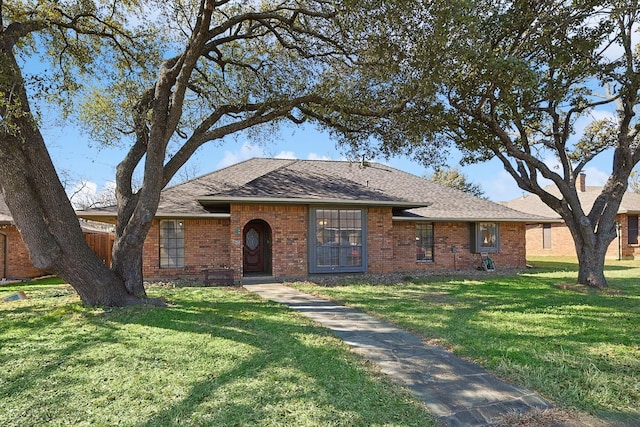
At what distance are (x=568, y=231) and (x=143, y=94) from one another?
25392 millimetres

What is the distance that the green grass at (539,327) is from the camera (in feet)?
13.5

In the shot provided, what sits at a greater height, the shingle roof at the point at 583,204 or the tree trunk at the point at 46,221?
the shingle roof at the point at 583,204

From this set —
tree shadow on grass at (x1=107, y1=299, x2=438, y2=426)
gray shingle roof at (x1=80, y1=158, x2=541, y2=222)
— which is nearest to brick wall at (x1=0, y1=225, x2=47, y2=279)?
gray shingle roof at (x1=80, y1=158, x2=541, y2=222)

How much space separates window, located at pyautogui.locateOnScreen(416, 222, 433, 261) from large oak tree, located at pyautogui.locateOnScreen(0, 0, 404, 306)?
7093 millimetres

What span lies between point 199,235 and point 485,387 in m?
11.3

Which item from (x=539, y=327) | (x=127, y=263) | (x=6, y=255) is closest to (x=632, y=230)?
(x=539, y=327)

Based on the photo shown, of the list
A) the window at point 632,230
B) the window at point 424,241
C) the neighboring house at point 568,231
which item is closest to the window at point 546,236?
the neighboring house at point 568,231

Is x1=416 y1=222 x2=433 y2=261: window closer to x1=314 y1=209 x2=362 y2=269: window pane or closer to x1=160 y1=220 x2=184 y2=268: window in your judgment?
x1=314 y1=209 x2=362 y2=269: window pane

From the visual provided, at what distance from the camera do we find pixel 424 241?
1625 centimetres

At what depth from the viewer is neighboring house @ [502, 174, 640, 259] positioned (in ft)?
75.8

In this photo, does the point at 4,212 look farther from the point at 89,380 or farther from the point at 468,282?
the point at 468,282

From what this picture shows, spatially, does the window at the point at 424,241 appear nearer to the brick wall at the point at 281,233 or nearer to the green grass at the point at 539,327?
the green grass at the point at 539,327

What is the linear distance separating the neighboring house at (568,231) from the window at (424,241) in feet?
21.7

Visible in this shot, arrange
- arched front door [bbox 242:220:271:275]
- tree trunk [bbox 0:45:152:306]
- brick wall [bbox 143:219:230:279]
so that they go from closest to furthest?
tree trunk [bbox 0:45:152:306] → brick wall [bbox 143:219:230:279] → arched front door [bbox 242:220:271:275]
